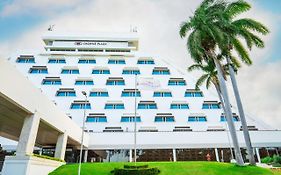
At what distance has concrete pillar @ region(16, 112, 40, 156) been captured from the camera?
49.0ft

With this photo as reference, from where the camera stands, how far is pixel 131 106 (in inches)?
1561

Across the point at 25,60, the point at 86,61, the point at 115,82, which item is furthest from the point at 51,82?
the point at 115,82

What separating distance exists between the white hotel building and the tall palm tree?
12.6 metres

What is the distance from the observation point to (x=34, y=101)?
15.9 metres

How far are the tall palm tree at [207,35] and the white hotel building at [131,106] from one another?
41.3 feet

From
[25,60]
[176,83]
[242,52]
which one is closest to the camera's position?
[242,52]

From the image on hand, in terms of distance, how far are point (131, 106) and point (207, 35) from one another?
20909 mm

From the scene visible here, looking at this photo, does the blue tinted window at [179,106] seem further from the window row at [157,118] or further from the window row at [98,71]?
the window row at [98,71]

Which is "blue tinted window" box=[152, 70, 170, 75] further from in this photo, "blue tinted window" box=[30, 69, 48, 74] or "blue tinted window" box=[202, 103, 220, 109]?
"blue tinted window" box=[30, 69, 48, 74]

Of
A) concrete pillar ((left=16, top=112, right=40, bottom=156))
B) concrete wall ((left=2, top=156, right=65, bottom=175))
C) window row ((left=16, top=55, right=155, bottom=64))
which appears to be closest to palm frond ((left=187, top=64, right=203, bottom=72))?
concrete pillar ((left=16, top=112, right=40, bottom=156))

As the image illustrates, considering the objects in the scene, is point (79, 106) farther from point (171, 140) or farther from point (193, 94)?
point (193, 94)

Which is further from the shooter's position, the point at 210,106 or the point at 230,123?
the point at 210,106

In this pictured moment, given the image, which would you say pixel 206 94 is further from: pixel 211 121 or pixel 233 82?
pixel 233 82

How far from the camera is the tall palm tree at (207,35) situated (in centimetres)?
2167
